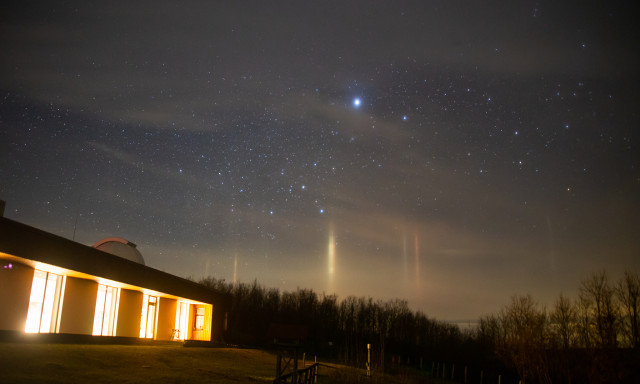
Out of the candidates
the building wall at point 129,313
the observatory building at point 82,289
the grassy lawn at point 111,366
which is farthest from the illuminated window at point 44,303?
the building wall at point 129,313

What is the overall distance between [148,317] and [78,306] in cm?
594

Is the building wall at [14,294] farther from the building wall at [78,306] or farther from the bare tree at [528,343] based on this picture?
the bare tree at [528,343]

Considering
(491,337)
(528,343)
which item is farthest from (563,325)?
(491,337)

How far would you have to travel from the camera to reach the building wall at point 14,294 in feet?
48.8

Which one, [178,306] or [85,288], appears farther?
[178,306]

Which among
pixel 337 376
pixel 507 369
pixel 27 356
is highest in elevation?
pixel 27 356

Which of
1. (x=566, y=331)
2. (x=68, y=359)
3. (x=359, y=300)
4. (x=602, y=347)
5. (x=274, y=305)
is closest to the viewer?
(x=68, y=359)

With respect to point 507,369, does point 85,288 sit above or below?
above

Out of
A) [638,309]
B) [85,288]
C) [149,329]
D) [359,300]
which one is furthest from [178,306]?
[359,300]

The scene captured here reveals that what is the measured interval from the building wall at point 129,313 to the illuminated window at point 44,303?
398 centimetres

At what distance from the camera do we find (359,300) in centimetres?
8631

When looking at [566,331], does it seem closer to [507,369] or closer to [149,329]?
[507,369]

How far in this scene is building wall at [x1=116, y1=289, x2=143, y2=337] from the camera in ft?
69.7

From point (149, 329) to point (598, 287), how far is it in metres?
31.5
